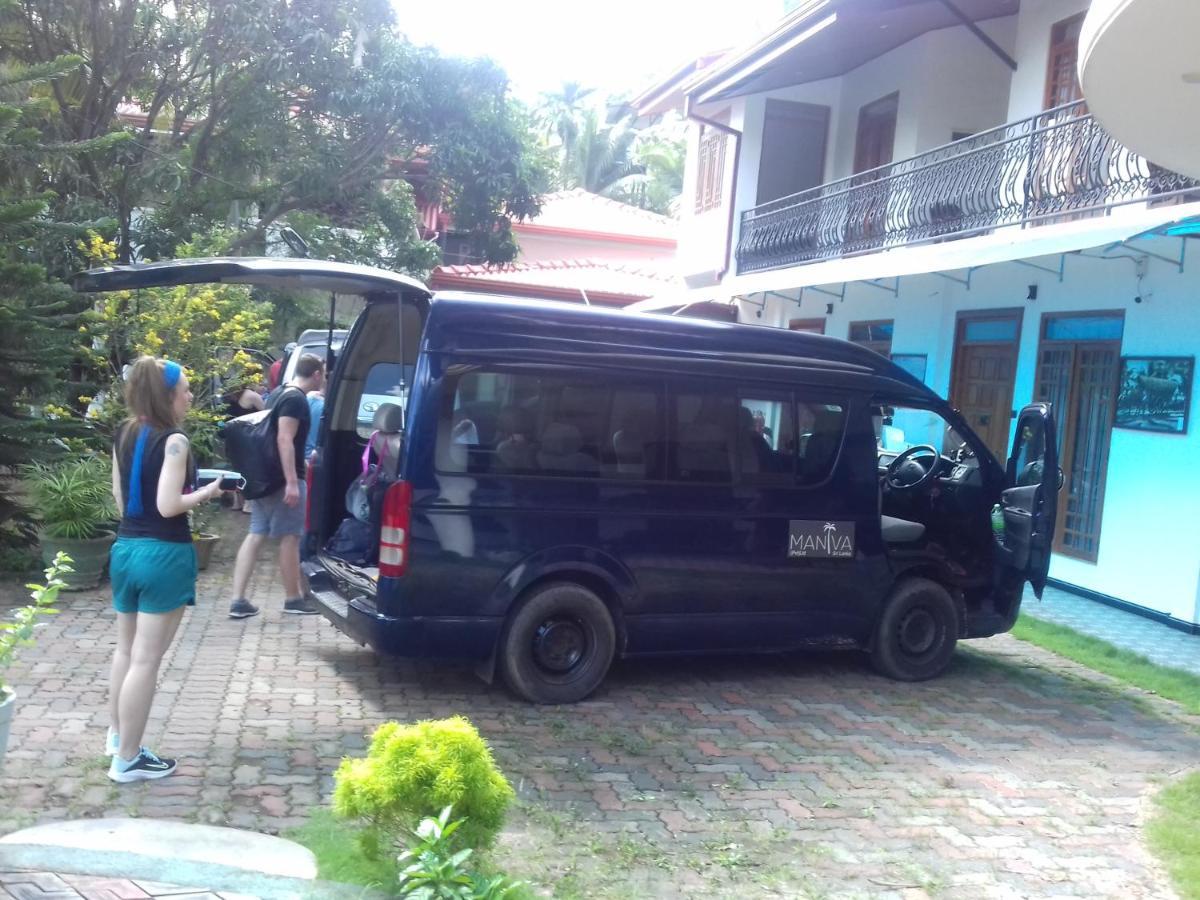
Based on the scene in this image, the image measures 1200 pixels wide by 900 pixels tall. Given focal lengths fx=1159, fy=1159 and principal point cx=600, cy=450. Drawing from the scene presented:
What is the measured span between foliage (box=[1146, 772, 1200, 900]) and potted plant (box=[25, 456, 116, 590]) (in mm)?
7178

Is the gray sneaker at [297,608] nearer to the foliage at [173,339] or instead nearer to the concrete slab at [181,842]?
the foliage at [173,339]

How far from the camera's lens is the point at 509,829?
4.71 m

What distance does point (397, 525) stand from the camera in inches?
232

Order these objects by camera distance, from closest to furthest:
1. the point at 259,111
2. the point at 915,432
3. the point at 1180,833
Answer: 1. the point at 1180,833
2. the point at 915,432
3. the point at 259,111

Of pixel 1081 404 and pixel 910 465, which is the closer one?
pixel 910 465

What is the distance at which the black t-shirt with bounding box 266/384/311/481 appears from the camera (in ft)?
25.7

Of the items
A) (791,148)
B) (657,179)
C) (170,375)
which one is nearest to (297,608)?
(170,375)

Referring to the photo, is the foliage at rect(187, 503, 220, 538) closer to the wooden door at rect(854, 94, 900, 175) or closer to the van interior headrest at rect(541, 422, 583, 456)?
the van interior headrest at rect(541, 422, 583, 456)

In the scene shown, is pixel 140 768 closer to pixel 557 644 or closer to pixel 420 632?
pixel 420 632

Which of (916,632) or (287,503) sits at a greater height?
(287,503)

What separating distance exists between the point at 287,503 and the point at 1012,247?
6.52 metres

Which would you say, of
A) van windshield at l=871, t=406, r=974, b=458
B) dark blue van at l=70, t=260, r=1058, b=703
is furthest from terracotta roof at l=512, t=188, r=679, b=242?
dark blue van at l=70, t=260, r=1058, b=703

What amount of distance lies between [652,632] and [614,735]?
0.78 meters

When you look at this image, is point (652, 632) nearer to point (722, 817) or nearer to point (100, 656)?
point (722, 817)
